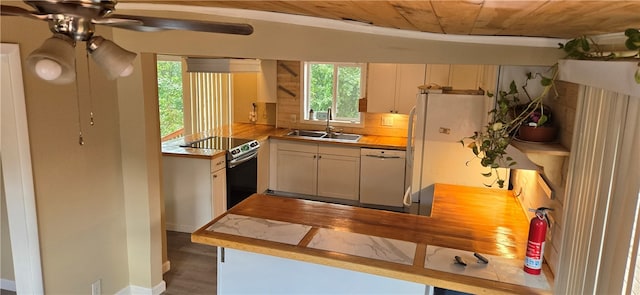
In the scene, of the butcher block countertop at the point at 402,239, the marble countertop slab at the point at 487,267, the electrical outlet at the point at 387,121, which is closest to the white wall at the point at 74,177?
the butcher block countertop at the point at 402,239

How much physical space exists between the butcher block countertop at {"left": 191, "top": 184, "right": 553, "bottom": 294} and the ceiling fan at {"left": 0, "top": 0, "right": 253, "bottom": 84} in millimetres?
1316

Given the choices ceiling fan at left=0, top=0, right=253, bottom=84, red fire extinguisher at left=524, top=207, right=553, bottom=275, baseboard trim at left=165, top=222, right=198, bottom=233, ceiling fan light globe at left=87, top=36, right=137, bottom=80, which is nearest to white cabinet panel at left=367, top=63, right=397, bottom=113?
baseboard trim at left=165, top=222, right=198, bottom=233

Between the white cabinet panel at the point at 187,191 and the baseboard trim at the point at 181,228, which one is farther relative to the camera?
the baseboard trim at the point at 181,228

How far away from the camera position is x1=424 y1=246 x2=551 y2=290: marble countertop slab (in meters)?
1.95

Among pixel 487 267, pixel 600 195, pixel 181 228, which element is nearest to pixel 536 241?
pixel 487 267

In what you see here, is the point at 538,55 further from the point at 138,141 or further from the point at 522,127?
the point at 138,141

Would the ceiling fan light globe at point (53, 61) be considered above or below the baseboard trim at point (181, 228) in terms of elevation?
above

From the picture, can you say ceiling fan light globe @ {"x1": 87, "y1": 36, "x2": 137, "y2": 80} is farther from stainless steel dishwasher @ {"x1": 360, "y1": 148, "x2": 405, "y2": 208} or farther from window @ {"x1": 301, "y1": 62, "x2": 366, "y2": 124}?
window @ {"x1": 301, "y1": 62, "x2": 366, "y2": 124}

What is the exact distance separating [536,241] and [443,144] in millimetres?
1759

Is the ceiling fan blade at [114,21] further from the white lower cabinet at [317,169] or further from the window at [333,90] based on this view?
the window at [333,90]

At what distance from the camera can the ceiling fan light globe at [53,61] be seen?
100 centimetres

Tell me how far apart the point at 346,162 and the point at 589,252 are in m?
4.00

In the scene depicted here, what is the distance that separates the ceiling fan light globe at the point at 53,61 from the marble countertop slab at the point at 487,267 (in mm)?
1668

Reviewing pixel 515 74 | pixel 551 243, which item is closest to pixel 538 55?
pixel 515 74
